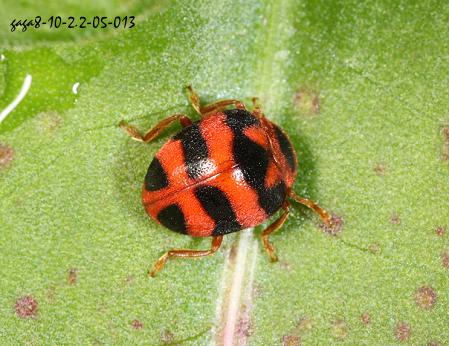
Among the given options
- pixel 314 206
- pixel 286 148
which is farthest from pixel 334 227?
pixel 286 148

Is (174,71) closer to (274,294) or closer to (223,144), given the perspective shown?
(223,144)

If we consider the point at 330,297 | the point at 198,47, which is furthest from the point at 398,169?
the point at 198,47

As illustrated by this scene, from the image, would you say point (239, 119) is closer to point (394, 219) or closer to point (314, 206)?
point (314, 206)

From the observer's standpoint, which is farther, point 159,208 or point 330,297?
point 330,297

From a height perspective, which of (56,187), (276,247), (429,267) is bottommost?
(429,267)

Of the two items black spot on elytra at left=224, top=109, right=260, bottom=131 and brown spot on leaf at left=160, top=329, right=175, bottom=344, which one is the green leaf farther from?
black spot on elytra at left=224, top=109, right=260, bottom=131

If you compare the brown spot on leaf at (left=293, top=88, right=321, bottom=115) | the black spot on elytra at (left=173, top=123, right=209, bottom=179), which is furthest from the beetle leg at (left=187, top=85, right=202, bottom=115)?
the brown spot on leaf at (left=293, top=88, right=321, bottom=115)
